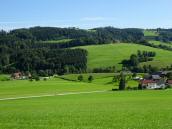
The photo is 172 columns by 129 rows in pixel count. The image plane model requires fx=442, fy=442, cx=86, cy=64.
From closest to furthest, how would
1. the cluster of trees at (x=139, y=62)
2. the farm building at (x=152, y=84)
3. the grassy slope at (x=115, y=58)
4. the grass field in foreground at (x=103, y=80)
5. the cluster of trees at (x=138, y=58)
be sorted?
the farm building at (x=152, y=84) → the grass field in foreground at (x=103, y=80) → the cluster of trees at (x=139, y=62) → the cluster of trees at (x=138, y=58) → the grassy slope at (x=115, y=58)

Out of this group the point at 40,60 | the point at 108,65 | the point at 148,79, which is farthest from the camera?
the point at 40,60

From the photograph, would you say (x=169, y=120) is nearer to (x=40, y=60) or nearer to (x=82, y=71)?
(x=82, y=71)

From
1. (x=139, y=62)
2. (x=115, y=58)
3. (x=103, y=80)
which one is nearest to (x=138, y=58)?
(x=139, y=62)

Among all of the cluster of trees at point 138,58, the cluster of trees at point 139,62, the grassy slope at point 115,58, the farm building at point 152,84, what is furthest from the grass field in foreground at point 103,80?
the cluster of trees at point 138,58

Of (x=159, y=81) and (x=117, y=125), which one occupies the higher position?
(x=117, y=125)

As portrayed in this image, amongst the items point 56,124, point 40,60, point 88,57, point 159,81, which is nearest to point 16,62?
point 40,60

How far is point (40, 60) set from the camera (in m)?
182

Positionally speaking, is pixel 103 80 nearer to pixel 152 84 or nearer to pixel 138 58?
pixel 152 84

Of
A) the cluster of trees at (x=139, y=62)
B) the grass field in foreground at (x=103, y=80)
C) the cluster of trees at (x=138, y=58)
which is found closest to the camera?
the grass field in foreground at (x=103, y=80)

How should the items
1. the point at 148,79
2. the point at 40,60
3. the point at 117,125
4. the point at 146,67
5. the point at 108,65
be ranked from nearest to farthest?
the point at 117,125 → the point at 148,79 → the point at 146,67 → the point at 108,65 → the point at 40,60

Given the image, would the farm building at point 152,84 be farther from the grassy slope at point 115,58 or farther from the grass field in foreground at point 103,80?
the grassy slope at point 115,58

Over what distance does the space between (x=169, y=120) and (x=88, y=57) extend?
162 m

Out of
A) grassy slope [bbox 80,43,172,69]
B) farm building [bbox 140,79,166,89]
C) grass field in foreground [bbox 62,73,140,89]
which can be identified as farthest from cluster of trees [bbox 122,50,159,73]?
farm building [bbox 140,79,166,89]

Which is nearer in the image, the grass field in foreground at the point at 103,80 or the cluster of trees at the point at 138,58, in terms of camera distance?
the grass field in foreground at the point at 103,80
